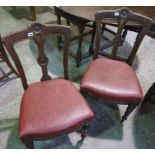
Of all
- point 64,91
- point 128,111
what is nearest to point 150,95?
point 128,111

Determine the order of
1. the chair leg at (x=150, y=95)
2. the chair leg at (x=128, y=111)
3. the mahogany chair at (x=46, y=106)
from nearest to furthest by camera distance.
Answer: the mahogany chair at (x=46, y=106)
the chair leg at (x=128, y=111)
the chair leg at (x=150, y=95)

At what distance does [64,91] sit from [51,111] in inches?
7.5

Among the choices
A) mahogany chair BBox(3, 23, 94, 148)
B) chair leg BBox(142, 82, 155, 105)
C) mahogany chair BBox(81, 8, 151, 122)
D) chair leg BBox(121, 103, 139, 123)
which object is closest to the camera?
mahogany chair BBox(3, 23, 94, 148)

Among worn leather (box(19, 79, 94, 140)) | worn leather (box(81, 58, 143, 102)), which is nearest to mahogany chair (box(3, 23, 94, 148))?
worn leather (box(19, 79, 94, 140))

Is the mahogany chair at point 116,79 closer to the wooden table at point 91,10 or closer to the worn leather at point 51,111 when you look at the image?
the worn leather at point 51,111

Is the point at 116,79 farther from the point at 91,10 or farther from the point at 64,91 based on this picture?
the point at 91,10

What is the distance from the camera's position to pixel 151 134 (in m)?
1.62

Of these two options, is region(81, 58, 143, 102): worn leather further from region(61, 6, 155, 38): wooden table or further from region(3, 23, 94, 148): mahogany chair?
region(61, 6, 155, 38): wooden table

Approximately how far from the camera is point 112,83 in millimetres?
1414

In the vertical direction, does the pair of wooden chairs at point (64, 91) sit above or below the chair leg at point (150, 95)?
above

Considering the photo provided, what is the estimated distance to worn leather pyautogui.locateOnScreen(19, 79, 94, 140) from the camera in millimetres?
1127

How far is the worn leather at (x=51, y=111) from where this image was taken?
113cm

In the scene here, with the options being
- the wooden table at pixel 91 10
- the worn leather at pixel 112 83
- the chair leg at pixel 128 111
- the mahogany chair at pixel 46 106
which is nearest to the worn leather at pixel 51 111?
the mahogany chair at pixel 46 106
